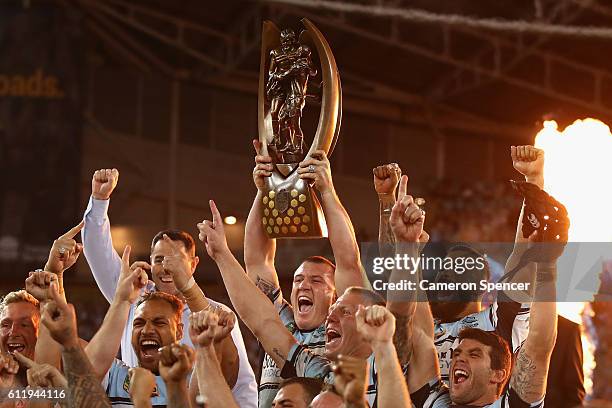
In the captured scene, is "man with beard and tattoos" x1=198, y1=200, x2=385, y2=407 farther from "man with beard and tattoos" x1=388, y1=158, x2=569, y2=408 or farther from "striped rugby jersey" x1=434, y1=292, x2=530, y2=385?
"striped rugby jersey" x1=434, y1=292, x2=530, y2=385

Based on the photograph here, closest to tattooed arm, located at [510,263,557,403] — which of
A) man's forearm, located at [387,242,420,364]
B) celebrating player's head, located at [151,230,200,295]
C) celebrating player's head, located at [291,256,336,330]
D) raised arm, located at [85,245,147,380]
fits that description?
man's forearm, located at [387,242,420,364]

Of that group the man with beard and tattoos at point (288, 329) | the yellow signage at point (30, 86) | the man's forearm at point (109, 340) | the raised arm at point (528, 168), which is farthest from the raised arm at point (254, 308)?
the yellow signage at point (30, 86)

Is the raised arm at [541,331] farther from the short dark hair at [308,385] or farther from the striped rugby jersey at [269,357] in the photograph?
the striped rugby jersey at [269,357]

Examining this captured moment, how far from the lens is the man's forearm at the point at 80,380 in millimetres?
2707

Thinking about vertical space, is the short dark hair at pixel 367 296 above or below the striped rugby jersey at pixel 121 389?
above

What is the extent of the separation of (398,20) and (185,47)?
89.6 inches

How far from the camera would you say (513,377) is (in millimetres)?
2824

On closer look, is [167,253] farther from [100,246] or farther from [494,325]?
[494,325]

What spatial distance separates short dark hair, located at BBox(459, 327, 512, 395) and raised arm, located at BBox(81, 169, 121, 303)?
55.7 inches

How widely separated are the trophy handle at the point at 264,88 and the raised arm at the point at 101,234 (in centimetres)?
68

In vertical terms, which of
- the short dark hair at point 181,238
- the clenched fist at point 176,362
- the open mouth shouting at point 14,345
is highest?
the short dark hair at point 181,238

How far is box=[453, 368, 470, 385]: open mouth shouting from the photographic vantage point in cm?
287

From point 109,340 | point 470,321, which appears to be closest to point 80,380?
point 109,340

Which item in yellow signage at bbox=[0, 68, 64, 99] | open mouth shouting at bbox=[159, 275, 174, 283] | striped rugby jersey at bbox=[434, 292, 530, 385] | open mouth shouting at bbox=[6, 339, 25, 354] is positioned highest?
yellow signage at bbox=[0, 68, 64, 99]
